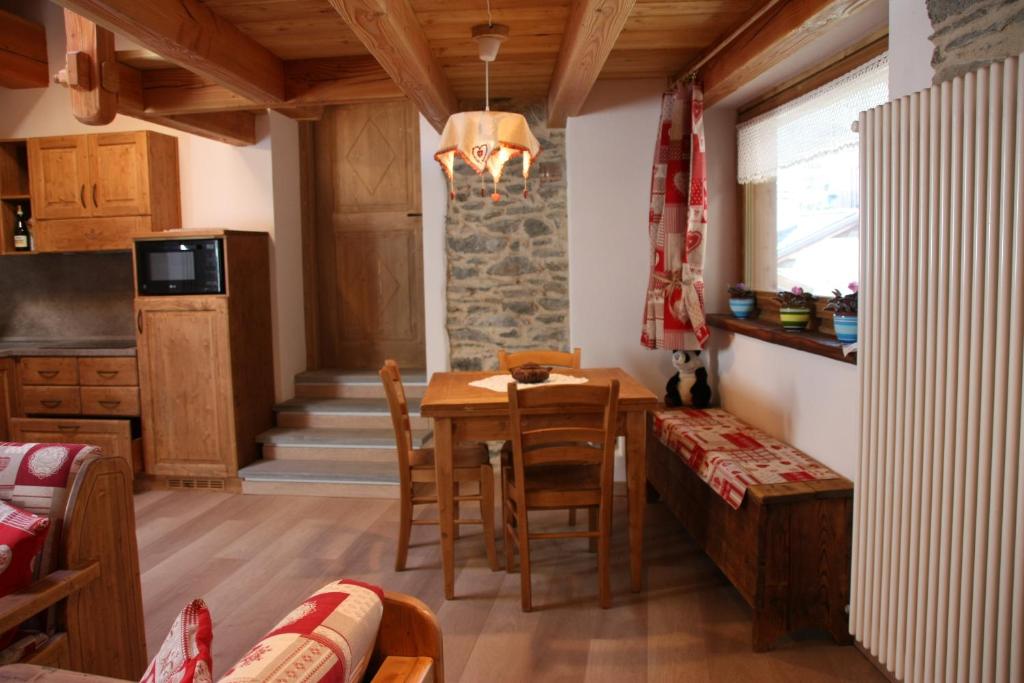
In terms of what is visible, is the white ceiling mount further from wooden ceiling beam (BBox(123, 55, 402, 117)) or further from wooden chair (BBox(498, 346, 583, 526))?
wooden chair (BBox(498, 346, 583, 526))

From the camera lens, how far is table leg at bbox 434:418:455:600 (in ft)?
10.2

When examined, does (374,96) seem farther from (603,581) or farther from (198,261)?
(603,581)

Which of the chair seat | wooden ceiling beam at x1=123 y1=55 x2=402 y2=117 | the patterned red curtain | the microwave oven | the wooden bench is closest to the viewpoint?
the wooden bench

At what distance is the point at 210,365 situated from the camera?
15.2 ft

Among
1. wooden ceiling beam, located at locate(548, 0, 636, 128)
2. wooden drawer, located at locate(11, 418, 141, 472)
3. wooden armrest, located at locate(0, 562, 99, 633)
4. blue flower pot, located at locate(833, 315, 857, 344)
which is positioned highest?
wooden ceiling beam, located at locate(548, 0, 636, 128)

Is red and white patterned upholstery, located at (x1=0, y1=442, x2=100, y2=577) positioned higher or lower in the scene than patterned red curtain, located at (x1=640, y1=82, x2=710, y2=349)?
lower

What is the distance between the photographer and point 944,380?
1751mm

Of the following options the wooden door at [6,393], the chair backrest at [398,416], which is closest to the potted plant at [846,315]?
the chair backrest at [398,416]

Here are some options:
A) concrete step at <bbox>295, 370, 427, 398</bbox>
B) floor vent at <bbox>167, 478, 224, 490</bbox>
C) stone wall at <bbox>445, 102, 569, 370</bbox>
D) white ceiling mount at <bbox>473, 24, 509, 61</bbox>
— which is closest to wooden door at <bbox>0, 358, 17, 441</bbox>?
floor vent at <bbox>167, 478, 224, 490</bbox>

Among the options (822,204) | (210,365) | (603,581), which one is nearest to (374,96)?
(210,365)

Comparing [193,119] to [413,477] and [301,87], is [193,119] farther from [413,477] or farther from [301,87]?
[413,477]

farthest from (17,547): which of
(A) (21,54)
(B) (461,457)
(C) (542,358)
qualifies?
(A) (21,54)

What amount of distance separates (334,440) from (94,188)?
2226mm

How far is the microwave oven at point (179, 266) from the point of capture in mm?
4543
